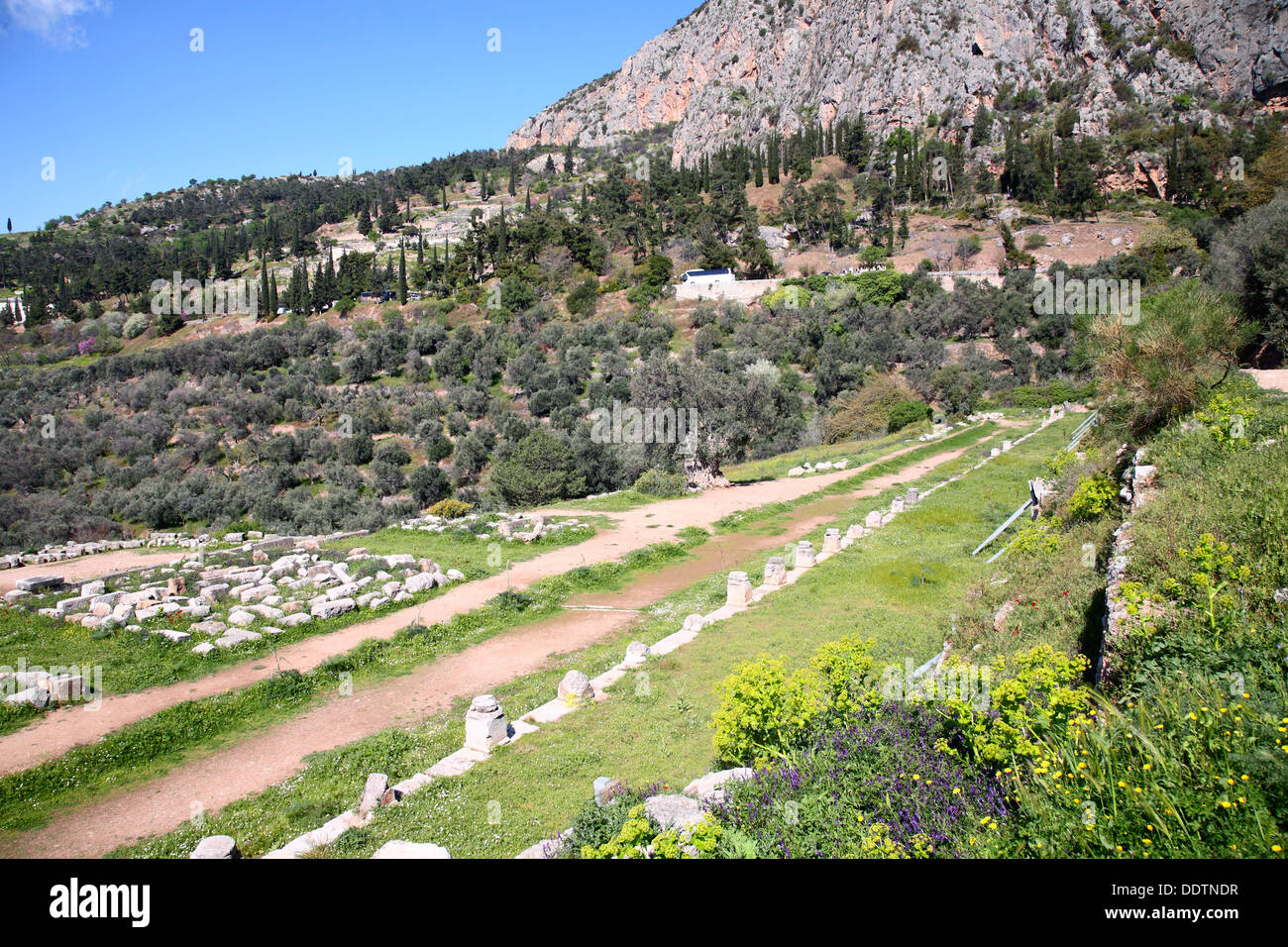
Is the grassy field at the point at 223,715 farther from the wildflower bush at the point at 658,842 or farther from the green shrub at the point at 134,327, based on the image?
the green shrub at the point at 134,327

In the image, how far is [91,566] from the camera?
17.6 meters

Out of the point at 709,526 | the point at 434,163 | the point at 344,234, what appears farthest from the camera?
the point at 434,163

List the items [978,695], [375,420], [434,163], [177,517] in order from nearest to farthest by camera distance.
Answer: [978,695] → [177,517] → [375,420] → [434,163]

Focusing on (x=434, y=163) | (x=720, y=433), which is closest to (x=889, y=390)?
(x=720, y=433)

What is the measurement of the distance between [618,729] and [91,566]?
16607mm

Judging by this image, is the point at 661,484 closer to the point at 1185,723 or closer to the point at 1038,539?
the point at 1038,539

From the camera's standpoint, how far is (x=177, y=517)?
1299 inches

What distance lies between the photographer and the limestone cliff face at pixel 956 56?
84438 mm

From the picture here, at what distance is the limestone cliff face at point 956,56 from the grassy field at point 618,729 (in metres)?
99.2

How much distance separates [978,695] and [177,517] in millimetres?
36914

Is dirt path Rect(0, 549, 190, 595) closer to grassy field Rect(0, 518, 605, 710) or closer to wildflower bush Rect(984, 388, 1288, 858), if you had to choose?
grassy field Rect(0, 518, 605, 710)

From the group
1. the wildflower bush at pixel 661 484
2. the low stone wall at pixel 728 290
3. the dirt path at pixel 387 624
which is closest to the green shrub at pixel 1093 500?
the dirt path at pixel 387 624

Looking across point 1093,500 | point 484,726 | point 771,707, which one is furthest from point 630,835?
point 1093,500
